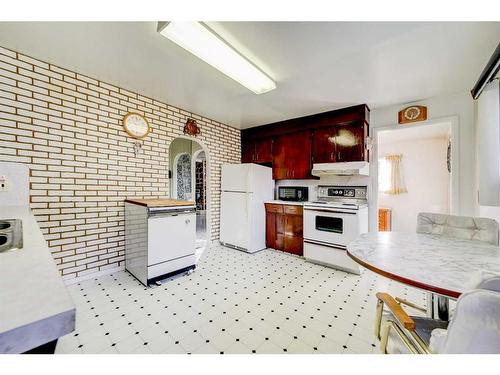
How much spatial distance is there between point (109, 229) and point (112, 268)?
21.2 inches

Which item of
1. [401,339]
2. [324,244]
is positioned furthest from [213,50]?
[324,244]

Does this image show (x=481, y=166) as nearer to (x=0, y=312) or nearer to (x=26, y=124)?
(x=0, y=312)

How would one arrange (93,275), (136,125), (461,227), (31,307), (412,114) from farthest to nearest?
(412,114) → (136,125) → (93,275) → (461,227) → (31,307)

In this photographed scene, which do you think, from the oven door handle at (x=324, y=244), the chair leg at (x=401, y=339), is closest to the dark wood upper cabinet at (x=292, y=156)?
the oven door handle at (x=324, y=244)

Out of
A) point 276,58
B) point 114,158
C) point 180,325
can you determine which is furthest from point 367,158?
point 114,158

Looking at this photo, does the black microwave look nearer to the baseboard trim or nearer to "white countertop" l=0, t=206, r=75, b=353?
the baseboard trim

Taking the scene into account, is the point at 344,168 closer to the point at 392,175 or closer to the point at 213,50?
the point at 213,50

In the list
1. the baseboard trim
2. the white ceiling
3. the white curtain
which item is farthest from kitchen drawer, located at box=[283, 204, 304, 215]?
the white curtain

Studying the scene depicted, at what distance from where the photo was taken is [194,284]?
262 cm

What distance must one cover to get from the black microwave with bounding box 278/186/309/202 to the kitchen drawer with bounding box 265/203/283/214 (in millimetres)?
462

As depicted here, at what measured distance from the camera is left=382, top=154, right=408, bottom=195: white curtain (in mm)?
5465

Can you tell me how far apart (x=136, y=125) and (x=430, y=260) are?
3491 millimetres

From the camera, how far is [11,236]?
104 cm

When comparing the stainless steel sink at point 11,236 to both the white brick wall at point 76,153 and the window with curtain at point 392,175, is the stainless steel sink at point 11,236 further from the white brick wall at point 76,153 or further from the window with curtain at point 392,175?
the window with curtain at point 392,175
